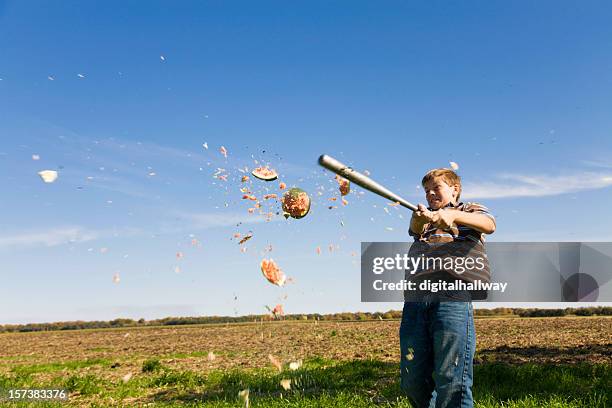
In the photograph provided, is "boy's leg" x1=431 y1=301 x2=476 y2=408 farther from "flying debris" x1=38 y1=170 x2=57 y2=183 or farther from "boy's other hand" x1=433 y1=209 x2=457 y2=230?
"flying debris" x1=38 y1=170 x2=57 y2=183

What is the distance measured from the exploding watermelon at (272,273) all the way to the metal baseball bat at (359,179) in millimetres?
2396

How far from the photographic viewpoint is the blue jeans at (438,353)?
400cm

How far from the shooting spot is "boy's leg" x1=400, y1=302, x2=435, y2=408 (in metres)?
4.14

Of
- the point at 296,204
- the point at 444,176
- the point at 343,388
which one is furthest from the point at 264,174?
the point at 343,388

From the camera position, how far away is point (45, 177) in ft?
19.1

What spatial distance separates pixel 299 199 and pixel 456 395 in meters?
2.72

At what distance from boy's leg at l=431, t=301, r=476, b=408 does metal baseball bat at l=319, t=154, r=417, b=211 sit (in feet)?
2.92

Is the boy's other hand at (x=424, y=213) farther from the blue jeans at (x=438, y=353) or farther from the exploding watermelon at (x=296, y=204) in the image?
the exploding watermelon at (x=296, y=204)

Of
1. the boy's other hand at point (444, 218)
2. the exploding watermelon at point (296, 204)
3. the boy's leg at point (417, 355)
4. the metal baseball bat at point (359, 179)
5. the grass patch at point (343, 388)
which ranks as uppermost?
the exploding watermelon at point (296, 204)

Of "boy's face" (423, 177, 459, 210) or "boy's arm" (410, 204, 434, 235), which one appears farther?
"boy's face" (423, 177, 459, 210)

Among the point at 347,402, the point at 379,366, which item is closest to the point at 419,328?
the point at 347,402

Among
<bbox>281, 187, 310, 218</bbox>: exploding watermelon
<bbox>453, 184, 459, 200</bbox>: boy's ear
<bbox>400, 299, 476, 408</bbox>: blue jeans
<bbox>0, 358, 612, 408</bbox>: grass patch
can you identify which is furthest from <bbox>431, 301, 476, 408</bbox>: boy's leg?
<bbox>281, 187, 310, 218</bbox>: exploding watermelon

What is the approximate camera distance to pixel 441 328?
400cm

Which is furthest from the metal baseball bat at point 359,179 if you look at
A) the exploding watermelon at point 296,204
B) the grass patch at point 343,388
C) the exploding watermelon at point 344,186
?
the grass patch at point 343,388
